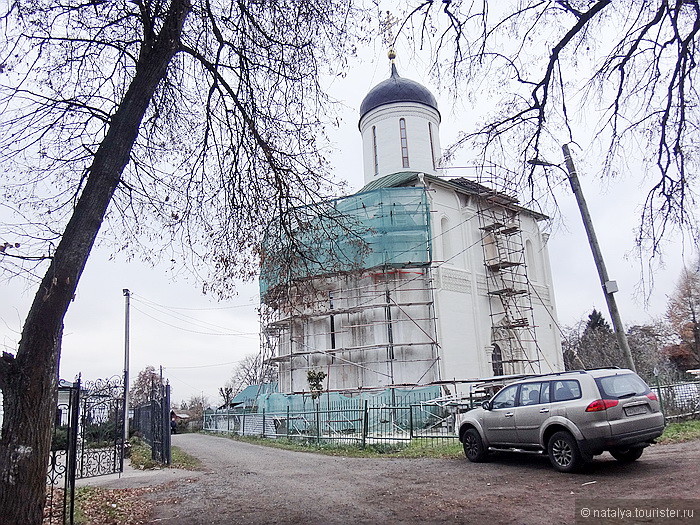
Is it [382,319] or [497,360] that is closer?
[382,319]

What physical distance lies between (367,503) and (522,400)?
4.32 meters

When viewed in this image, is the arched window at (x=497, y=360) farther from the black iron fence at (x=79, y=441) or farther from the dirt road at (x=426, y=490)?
the black iron fence at (x=79, y=441)

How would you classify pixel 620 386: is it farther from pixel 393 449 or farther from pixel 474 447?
pixel 393 449

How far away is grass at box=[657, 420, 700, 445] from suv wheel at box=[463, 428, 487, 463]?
467 cm

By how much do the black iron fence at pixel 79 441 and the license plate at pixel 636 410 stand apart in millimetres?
8688

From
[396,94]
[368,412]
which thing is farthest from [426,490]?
[396,94]

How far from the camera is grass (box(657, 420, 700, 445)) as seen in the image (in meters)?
13.5

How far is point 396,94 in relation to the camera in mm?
34188

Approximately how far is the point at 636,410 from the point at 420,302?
1725 cm

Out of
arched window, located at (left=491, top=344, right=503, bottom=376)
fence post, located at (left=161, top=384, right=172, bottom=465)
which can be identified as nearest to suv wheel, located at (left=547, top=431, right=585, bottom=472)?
fence post, located at (left=161, top=384, right=172, bottom=465)

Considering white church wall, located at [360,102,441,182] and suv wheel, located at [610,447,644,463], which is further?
white church wall, located at [360,102,441,182]

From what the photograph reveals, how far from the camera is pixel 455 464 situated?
40.2 ft

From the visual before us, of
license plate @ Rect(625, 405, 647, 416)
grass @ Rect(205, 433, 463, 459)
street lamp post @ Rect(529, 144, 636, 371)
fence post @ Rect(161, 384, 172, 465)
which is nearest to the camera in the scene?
license plate @ Rect(625, 405, 647, 416)

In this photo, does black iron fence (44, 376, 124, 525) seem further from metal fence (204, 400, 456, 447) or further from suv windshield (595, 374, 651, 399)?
suv windshield (595, 374, 651, 399)
